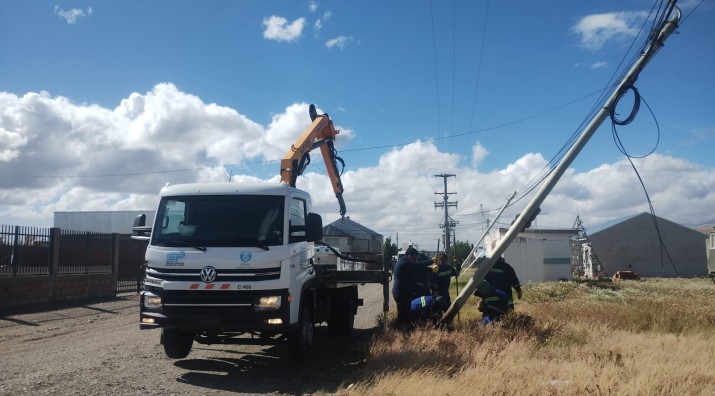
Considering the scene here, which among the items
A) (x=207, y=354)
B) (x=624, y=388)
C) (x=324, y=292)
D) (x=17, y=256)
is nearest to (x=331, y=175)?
(x=324, y=292)

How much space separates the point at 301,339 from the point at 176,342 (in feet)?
6.21

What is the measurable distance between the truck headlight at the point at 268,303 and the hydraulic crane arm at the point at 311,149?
4256mm

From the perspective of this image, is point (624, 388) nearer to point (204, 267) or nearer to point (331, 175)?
point (204, 267)

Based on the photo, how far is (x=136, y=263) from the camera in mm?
24875

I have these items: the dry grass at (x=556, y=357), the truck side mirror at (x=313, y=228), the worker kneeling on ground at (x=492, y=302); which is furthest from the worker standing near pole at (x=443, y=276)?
the truck side mirror at (x=313, y=228)

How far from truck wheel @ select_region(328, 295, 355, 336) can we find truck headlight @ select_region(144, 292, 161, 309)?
14.0 ft

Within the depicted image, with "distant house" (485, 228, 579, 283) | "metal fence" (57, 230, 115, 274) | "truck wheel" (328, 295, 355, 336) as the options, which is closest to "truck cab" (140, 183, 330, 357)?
"truck wheel" (328, 295, 355, 336)

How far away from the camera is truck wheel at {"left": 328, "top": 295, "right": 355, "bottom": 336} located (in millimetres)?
11748

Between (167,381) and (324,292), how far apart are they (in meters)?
3.72

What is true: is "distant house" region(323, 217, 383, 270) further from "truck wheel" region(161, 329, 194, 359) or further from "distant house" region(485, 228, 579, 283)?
"distant house" region(485, 228, 579, 283)

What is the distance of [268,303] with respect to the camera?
791 centimetres

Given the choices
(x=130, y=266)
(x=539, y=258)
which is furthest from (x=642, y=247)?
(x=130, y=266)

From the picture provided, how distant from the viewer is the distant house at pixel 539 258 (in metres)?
32.8

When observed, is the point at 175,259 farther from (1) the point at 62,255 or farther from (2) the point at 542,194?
(1) the point at 62,255
